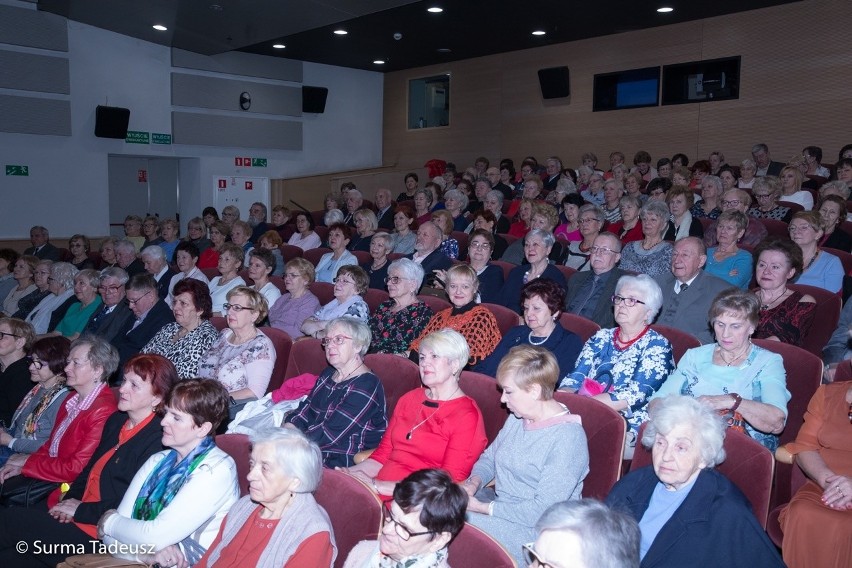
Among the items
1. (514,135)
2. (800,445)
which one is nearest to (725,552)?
(800,445)

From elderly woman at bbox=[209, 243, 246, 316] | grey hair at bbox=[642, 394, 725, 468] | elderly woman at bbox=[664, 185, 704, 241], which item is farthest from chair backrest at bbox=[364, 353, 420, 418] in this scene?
elderly woman at bbox=[664, 185, 704, 241]

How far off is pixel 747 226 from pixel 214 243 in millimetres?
5158

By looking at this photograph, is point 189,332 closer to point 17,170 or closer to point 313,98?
point 17,170

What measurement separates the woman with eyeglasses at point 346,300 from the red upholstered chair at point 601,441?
78.5 inches

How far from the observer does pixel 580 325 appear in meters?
3.71

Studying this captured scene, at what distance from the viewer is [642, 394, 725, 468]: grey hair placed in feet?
6.88

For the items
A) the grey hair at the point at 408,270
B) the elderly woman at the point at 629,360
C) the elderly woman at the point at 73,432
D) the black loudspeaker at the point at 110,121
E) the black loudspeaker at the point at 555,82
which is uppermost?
the black loudspeaker at the point at 555,82

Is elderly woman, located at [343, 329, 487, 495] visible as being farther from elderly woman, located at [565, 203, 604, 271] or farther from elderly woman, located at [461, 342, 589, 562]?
elderly woman, located at [565, 203, 604, 271]

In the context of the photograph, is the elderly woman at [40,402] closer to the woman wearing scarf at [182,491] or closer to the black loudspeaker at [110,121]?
the woman wearing scarf at [182,491]

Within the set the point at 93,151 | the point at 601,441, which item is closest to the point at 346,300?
the point at 601,441

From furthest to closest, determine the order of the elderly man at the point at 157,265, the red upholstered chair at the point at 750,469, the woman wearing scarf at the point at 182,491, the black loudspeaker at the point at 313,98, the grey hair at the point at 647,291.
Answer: the black loudspeaker at the point at 313,98, the elderly man at the point at 157,265, the grey hair at the point at 647,291, the woman wearing scarf at the point at 182,491, the red upholstered chair at the point at 750,469

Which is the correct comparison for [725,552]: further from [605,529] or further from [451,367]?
[451,367]

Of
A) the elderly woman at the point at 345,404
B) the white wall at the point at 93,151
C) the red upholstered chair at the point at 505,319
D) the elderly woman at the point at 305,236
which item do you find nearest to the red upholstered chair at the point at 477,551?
the elderly woman at the point at 345,404

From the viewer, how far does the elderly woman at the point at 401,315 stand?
407 cm
